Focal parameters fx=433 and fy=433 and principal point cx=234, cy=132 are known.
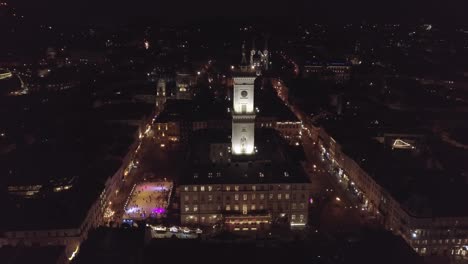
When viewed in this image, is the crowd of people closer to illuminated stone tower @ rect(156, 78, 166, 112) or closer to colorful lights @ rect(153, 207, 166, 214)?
colorful lights @ rect(153, 207, 166, 214)

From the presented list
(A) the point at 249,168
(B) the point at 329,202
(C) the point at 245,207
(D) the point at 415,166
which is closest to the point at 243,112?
(A) the point at 249,168

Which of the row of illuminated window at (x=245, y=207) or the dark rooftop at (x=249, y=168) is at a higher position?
the dark rooftop at (x=249, y=168)

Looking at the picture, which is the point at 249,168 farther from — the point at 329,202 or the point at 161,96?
the point at 161,96

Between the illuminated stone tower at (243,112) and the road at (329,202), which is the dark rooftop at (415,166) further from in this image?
the illuminated stone tower at (243,112)

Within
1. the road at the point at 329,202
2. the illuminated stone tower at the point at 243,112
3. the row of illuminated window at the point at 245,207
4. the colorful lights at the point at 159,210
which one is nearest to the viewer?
the row of illuminated window at the point at 245,207

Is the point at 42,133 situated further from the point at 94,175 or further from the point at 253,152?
the point at 253,152

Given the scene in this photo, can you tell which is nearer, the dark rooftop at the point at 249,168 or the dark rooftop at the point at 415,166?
the dark rooftop at the point at 415,166

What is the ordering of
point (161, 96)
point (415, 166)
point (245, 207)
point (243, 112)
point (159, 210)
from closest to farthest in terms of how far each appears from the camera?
point (245, 207), point (159, 210), point (243, 112), point (415, 166), point (161, 96)

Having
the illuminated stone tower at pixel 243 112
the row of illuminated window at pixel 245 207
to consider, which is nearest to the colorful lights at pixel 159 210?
the row of illuminated window at pixel 245 207
